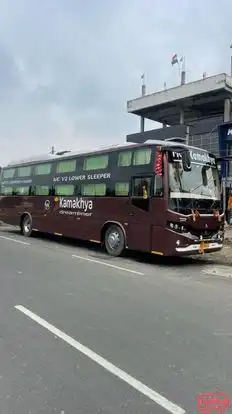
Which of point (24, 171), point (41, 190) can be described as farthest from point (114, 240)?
point (24, 171)

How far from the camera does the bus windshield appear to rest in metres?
12.3

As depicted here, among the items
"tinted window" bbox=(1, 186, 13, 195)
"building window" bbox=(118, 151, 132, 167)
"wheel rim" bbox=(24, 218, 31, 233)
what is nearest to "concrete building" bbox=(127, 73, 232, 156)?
"tinted window" bbox=(1, 186, 13, 195)

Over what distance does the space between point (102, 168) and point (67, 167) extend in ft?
8.00

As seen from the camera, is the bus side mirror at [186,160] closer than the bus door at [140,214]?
Yes

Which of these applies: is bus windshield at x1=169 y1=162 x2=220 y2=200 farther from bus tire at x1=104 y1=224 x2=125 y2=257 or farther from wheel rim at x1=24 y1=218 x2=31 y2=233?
wheel rim at x1=24 y1=218 x2=31 y2=233

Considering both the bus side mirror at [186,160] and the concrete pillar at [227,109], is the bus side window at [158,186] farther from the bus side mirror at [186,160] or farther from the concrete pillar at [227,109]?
the concrete pillar at [227,109]

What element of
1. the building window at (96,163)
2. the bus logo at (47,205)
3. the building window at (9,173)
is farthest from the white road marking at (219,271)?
the building window at (9,173)

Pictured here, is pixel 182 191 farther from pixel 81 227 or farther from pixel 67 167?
pixel 67 167

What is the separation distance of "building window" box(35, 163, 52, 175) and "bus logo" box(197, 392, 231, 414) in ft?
49.0

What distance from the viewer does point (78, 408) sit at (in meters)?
3.70

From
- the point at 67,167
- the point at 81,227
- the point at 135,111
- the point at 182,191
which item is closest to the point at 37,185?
the point at 67,167

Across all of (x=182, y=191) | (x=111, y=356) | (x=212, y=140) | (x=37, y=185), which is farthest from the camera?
(x=212, y=140)

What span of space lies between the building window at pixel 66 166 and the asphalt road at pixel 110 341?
693 cm

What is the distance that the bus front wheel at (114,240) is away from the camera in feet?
45.2
